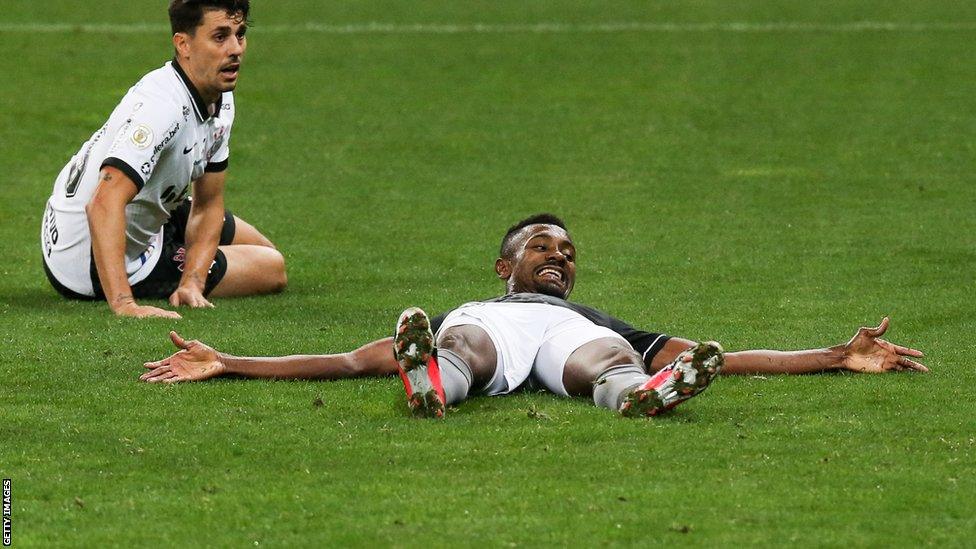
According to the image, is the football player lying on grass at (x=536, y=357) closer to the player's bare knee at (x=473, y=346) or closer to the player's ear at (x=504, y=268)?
the player's bare knee at (x=473, y=346)

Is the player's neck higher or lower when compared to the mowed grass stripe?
lower

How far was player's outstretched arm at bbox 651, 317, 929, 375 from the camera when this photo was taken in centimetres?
822

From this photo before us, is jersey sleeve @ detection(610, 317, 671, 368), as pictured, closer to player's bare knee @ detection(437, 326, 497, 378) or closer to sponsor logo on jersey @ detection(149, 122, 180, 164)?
player's bare knee @ detection(437, 326, 497, 378)

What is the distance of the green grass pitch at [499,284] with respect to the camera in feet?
19.6

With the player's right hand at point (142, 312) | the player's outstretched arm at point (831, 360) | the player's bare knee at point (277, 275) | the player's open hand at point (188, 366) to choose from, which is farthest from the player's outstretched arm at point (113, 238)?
the player's outstretched arm at point (831, 360)

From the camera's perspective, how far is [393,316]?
33.3ft

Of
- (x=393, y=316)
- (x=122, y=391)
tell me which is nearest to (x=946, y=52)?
(x=393, y=316)

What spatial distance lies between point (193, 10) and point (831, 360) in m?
4.45

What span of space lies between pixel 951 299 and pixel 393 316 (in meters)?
3.54

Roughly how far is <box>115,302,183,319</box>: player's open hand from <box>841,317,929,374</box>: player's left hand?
397 centimetres

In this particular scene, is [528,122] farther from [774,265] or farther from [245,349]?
[245,349]

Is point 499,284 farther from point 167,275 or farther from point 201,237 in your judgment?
point 167,275

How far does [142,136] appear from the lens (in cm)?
1010

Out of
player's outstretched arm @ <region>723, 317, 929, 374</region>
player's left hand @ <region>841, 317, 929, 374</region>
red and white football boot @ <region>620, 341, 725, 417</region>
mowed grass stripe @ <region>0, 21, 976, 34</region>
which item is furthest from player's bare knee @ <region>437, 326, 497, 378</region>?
mowed grass stripe @ <region>0, 21, 976, 34</region>
